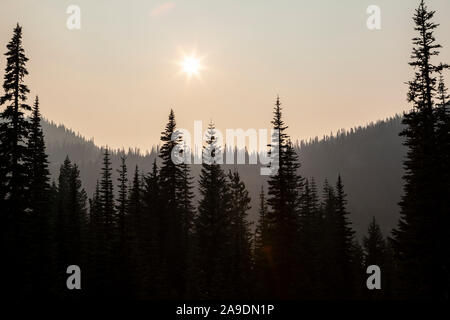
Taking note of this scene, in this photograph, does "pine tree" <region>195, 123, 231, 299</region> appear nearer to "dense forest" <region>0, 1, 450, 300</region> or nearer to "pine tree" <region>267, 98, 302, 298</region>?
"dense forest" <region>0, 1, 450, 300</region>

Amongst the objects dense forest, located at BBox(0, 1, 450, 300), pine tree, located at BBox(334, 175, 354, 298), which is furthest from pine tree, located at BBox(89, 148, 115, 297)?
pine tree, located at BBox(334, 175, 354, 298)

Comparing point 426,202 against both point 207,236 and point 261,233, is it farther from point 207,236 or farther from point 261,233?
point 261,233

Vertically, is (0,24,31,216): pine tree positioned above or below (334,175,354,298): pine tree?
above

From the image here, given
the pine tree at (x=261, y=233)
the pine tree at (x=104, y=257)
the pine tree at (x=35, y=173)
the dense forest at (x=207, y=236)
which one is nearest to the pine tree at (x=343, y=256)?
the dense forest at (x=207, y=236)

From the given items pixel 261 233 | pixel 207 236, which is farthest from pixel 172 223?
pixel 261 233

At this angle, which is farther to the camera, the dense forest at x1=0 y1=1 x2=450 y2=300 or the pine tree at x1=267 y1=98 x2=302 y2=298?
the pine tree at x1=267 y1=98 x2=302 y2=298

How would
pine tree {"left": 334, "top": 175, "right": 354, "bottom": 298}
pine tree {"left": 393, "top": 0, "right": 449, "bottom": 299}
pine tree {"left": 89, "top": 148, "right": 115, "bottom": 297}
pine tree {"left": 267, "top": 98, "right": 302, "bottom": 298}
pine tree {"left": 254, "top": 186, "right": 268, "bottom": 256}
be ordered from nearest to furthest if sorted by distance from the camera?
pine tree {"left": 393, "top": 0, "right": 449, "bottom": 299} → pine tree {"left": 267, "top": 98, "right": 302, "bottom": 298} → pine tree {"left": 89, "top": 148, "right": 115, "bottom": 297} → pine tree {"left": 334, "top": 175, "right": 354, "bottom": 298} → pine tree {"left": 254, "top": 186, "right": 268, "bottom": 256}

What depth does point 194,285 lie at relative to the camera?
43125 mm

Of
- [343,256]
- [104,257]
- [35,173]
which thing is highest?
[35,173]

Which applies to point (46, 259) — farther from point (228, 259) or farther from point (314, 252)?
point (314, 252)

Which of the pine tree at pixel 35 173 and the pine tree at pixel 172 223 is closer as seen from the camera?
the pine tree at pixel 35 173

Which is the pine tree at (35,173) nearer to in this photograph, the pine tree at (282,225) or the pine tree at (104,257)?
the pine tree at (104,257)

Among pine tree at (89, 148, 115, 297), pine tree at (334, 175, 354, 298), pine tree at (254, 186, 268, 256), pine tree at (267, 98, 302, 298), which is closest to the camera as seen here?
pine tree at (267, 98, 302, 298)

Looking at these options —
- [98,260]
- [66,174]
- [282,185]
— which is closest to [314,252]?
[282,185]
